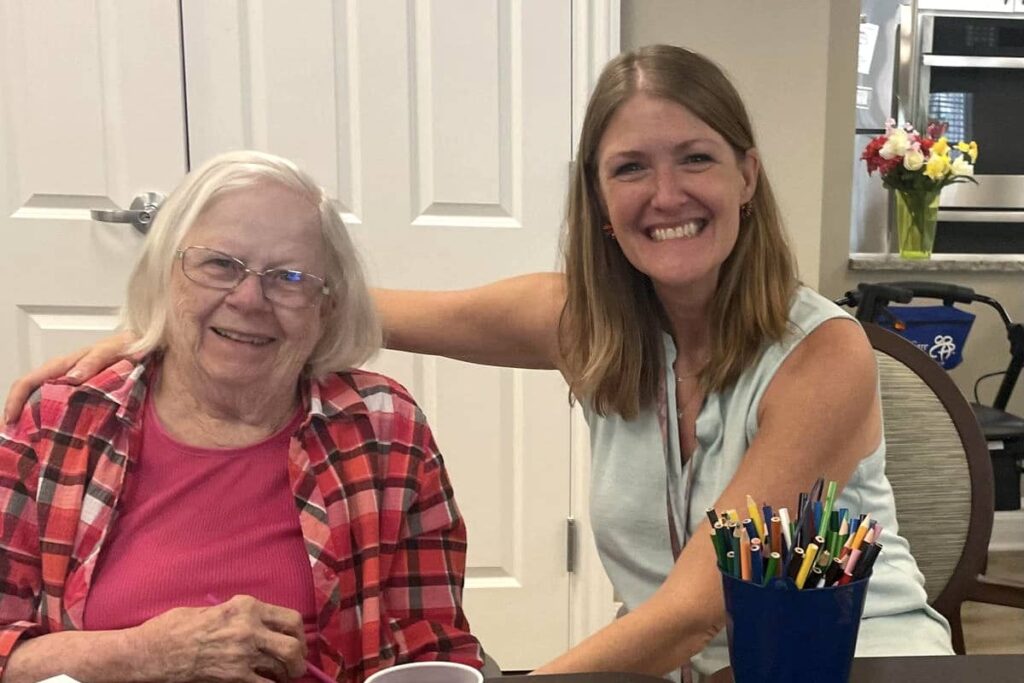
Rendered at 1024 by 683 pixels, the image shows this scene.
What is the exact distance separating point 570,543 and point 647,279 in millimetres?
1258

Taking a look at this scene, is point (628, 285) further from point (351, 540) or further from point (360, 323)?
point (351, 540)

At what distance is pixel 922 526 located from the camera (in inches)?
52.9

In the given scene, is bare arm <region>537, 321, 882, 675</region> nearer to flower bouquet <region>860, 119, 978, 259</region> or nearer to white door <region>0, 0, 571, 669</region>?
white door <region>0, 0, 571, 669</region>

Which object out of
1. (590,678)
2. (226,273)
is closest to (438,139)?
(226,273)

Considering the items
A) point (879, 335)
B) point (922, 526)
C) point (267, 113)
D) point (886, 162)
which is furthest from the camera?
point (886, 162)

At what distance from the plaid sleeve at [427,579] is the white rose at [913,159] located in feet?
9.01

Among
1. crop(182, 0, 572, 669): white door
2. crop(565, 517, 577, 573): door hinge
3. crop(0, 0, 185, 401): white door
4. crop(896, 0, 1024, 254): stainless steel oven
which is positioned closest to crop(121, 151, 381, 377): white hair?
crop(182, 0, 572, 669): white door

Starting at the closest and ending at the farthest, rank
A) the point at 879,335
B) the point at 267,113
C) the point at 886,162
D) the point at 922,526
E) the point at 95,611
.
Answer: the point at 95,611, the point at 922,526, the point at 879,335, the point at 267,113, the point at 886,162

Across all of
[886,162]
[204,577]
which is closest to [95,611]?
[204,577]

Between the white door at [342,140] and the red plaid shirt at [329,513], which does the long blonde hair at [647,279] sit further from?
the white door at [342,140]

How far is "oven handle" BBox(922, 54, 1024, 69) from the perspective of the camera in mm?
3895

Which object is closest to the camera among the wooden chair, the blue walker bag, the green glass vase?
the wooden chair

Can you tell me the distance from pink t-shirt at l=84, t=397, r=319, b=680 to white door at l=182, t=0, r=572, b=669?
3.69 ft

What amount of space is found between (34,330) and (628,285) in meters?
1.63
